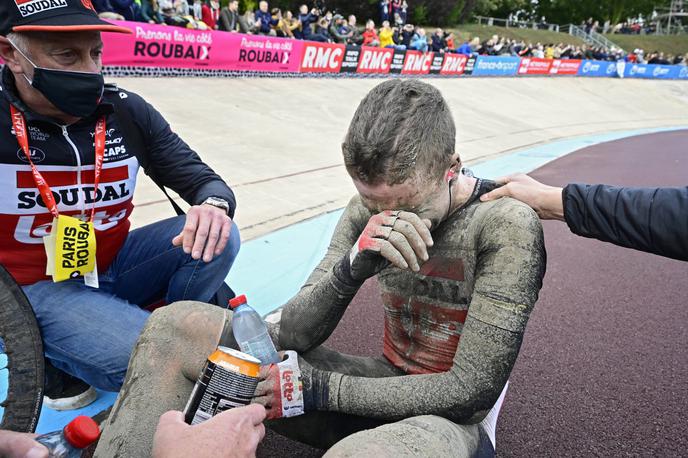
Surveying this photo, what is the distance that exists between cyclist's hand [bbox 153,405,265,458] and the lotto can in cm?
3

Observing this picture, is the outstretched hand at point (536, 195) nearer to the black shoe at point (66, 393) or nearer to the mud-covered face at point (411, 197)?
the mud-covered face at point (411, 197)

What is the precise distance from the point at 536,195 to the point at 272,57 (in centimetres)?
1353

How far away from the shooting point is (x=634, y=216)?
5.86 ft

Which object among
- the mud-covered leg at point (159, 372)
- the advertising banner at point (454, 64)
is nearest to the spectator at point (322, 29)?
→ the advertising banner at point (454, 64)

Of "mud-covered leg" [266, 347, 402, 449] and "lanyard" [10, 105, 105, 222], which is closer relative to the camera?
"mud-covered leg" [266, 347, 402, 449]

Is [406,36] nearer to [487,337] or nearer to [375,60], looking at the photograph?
[375,60]

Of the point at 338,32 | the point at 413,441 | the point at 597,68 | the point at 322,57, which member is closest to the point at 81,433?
the point at 413,441

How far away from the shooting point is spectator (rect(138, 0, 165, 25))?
12.0m

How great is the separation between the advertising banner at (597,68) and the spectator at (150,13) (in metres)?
23.5

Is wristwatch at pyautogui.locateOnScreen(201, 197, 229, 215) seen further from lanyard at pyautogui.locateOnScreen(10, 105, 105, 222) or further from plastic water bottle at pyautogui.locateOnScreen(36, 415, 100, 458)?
plastic water bottle at pyautogui.locateOnScreen(36, 415, 100, 458)

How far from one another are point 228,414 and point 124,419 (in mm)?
417

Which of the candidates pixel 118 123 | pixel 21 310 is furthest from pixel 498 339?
pixel 118 123

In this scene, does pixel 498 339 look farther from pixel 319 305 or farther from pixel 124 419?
pixel 124 419

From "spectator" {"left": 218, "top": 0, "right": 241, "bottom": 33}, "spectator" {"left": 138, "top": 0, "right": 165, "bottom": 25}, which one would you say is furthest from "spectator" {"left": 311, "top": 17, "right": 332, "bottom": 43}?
"spectator" {"left": 138, "top": 0, "right": 165, "bottom": 25}
